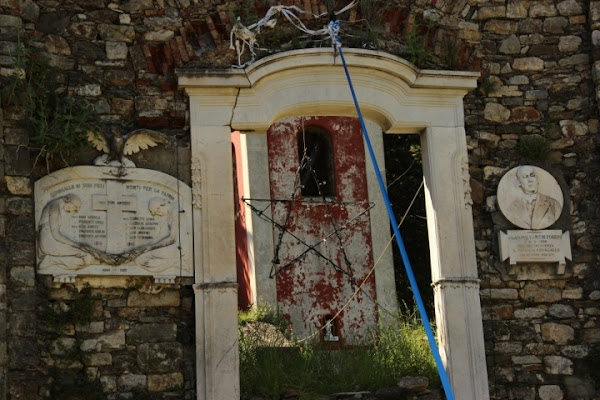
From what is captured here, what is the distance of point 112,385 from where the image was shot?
28.1ft

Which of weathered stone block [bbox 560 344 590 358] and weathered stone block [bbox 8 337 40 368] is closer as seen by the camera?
weathered stone block [bbox 8 337 40 368]

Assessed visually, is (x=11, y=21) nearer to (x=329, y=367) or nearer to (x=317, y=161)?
(x=329, y=367)

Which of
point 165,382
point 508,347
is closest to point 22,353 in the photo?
point 165,382

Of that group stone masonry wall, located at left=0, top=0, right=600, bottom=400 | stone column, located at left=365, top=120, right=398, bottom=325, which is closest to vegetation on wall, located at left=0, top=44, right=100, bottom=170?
stone masonry wall, located at left=0, top=0, right=600, bottom=400

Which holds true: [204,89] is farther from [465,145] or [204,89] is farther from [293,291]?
[293,291]

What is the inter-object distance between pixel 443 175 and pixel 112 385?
3.09 metres

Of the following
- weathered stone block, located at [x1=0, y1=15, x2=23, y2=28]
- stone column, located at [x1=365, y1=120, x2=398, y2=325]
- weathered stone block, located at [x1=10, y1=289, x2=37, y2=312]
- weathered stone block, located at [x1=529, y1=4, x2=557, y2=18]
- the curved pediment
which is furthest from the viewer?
stone column, located at [x1=365, y1=120, x2=398, y2=325]

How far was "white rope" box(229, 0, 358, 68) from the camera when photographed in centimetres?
933

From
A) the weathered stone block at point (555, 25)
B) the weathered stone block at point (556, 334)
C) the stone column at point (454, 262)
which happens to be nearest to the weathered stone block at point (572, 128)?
the weathered stone block at point (555, 25)

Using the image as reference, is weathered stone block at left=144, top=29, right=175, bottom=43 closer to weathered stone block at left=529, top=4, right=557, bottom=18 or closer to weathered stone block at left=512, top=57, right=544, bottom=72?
weathered stone block at left=512, top=57, right=544, bottom=72

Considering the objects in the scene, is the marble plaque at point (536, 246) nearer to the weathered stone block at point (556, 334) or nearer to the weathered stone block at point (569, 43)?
the weathered stone block at point (556, 334)

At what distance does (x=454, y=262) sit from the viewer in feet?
30.7

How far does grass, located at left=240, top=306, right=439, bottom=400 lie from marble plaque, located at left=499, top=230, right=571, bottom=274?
41.8 inches

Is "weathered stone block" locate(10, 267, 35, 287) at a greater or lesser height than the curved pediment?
→ lesser
